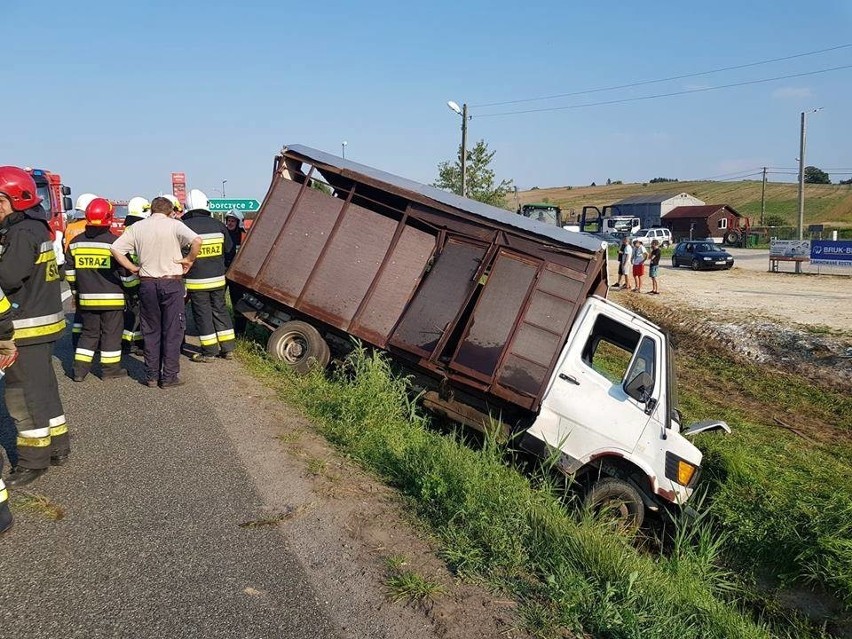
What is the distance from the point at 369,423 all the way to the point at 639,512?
243cm

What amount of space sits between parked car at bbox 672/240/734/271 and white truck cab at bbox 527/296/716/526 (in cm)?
2635

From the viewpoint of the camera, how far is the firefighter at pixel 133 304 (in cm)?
729

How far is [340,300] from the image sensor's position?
7625mm

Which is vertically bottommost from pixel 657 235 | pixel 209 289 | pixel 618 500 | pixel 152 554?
pixel 618 500

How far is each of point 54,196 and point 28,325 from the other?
16.5m

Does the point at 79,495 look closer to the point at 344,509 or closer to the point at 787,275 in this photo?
the point at 344,509

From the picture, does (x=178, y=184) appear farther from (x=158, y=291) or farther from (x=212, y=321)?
(x=158, y=291)

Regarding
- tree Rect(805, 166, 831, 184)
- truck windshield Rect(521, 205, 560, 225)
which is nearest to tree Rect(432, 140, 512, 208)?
truck windshield Rect(521, 205, 560, 225)

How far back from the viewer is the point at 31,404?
420cm

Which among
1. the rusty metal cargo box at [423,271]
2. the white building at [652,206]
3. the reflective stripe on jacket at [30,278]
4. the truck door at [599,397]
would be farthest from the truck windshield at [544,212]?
the white building at [652,206]

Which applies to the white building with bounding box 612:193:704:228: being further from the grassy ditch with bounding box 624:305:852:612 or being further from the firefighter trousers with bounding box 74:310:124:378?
the firefighter trousers with bounding box 74:310:124:378

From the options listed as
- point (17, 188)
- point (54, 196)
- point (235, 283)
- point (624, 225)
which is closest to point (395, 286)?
point (235, 283)

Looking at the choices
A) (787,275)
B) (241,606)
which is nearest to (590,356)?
(241,606)

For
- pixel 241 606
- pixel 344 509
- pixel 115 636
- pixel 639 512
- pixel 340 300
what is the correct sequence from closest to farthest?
pixel 115 636, pixel 241 606, pixel 344 509, pixel 639 512, pixel 340 300
